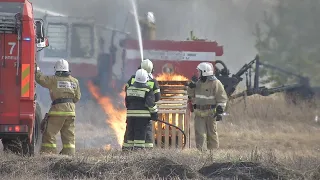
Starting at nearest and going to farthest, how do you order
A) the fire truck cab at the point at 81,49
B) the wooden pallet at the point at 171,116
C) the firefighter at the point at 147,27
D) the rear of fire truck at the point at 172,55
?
the wooden pallet at the point at 171,116
the rear of fire truck at the point at 172,55
the fire truck cab at the point at 81,49
the firefighter at the point at 147,27

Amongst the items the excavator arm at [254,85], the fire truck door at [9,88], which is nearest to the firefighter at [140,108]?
the fire truck door at [9,88]

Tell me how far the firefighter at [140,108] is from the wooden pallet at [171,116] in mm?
1191

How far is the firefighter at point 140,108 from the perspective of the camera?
36.6 ft

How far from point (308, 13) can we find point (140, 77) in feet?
50.8

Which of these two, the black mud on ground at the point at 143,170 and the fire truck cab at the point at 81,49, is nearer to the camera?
the black mud on ground at the point at 143,170

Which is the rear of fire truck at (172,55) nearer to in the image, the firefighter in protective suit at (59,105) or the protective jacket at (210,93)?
the protective jacket at (210,93)

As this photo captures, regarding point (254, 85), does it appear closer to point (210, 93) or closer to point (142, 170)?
point (210, 93)

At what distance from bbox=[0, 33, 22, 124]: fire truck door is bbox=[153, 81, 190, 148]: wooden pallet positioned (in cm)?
351

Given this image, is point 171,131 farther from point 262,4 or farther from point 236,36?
point 236,36

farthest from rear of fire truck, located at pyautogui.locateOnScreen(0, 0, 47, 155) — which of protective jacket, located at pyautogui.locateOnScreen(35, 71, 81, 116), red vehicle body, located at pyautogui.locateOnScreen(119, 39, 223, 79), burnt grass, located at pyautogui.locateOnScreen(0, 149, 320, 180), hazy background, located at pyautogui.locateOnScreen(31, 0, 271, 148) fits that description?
red vehicle body, located at pyautogui.locateOnScreen(119, 39, 223, 79)

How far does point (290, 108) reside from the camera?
63.9ft

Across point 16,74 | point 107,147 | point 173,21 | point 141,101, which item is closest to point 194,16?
point 173,21

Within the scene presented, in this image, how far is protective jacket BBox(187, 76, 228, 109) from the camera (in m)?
12.2

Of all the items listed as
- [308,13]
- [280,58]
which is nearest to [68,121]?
[308,13]
